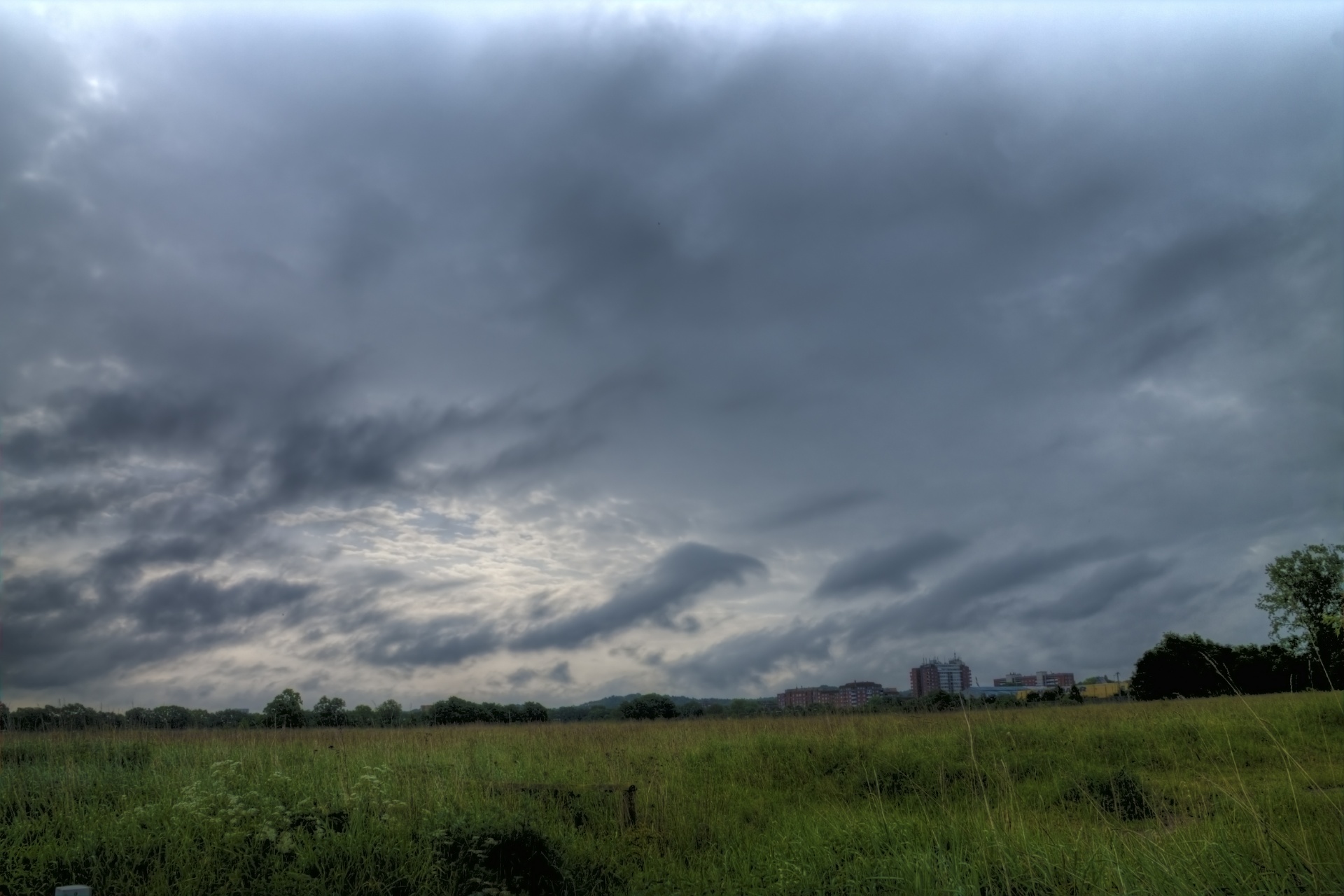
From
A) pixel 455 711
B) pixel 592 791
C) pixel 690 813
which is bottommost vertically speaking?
pixel 690 813

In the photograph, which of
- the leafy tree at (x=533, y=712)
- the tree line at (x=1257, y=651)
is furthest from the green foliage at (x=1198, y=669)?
the leafy tree at (x=533, y=712)

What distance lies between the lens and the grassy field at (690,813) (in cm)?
695

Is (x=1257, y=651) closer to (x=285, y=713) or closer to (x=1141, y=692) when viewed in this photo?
(x=1141, y=692)

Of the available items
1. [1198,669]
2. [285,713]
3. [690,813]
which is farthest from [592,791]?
[1198,669]

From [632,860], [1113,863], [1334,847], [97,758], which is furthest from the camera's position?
[97,758]

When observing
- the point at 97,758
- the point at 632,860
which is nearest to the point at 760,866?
the point at 632,860

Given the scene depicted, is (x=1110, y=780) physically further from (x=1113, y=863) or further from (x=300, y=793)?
(x=300, y=793)

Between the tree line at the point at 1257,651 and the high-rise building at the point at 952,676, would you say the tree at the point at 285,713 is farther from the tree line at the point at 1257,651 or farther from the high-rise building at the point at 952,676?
the tree line at the point at 1257,651

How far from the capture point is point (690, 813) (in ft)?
39.5

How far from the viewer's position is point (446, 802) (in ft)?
33.9

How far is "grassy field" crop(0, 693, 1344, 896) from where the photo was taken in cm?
695

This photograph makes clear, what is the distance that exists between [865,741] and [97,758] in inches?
556

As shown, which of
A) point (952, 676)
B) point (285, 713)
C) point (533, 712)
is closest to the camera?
point (952, 676)

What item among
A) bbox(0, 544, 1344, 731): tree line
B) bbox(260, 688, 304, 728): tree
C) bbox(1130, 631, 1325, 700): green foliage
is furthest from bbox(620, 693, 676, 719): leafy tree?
bbox(1130, 631, 1325, 700): green foliage
